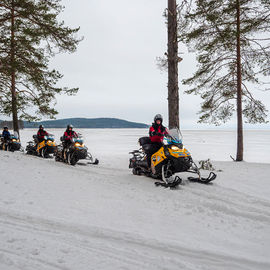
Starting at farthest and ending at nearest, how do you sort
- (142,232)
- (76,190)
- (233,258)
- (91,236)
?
(76,190), (142,232), (91,236), (233,258)

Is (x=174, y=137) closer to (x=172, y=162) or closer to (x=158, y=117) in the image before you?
(x=172, y=162)

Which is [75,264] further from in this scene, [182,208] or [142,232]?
[182,208]

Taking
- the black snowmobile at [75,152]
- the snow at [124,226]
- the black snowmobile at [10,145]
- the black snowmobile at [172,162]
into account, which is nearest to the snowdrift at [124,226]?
the snow at [124,226]

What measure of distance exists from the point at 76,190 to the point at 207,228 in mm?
2508

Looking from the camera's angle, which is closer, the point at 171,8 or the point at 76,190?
the point at 76,190

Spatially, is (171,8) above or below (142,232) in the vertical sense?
above

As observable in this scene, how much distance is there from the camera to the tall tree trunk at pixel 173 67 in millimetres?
8656

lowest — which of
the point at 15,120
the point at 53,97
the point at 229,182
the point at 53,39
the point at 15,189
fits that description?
the point at 229,182

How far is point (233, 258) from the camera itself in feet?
7.67

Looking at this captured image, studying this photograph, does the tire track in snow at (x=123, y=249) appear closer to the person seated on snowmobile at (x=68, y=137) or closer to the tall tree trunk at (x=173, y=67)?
the tall tree trunk at (x=173, y=67)

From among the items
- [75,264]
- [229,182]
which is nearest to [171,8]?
[229,182]

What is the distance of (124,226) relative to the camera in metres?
2.98

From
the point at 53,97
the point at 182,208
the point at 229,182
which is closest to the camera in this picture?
the point at 182,208

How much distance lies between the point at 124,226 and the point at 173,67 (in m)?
7.09
